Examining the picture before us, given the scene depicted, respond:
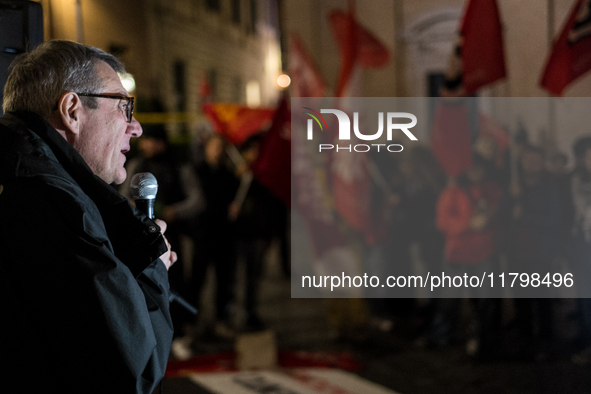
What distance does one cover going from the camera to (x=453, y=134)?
4.48m

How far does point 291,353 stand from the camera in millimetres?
4871

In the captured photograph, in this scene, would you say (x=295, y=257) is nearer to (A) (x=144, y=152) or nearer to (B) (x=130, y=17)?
(A) (x=144, y=152)

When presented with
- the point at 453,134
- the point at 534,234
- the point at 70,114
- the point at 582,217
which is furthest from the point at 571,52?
the point at 70,114

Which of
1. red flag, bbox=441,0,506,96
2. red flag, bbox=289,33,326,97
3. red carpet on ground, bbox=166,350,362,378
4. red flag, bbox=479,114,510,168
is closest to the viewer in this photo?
red flag, bbox=479,114,510,168

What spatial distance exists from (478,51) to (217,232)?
3019 mm

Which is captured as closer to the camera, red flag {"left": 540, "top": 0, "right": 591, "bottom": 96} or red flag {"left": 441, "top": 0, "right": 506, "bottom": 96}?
red flag {"left": 540, "top": 0, "right": 591, "bottom": 96}

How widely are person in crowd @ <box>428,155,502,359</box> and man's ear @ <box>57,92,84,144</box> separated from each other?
3.06 m

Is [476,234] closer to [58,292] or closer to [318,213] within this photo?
[318,213]

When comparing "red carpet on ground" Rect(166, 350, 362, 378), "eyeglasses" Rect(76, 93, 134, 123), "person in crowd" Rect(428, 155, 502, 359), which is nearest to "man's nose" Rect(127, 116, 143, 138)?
"eyeglasses" Rect(76, 93, 134, 123)

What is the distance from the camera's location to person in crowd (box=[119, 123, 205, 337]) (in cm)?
522

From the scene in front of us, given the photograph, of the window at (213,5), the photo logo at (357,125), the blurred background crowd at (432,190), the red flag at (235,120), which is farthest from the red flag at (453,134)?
the window at (213,5)

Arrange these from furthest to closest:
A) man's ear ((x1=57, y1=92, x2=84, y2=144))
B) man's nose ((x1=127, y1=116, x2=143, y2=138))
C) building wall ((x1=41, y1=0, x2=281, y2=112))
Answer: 1. building wall ((x1=41, y1=0, x2=281, y2=112))
2. man's nose ((x1=127, y1=116, x2=143, y2=138))
3. man's ear ((x1=57, y1=92, x2=84, y2=144))

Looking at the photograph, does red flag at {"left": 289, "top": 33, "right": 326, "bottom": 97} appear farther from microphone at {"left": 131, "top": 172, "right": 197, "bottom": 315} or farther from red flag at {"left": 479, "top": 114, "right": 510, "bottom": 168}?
microphone at {"left": 131, "top": 172, "right": 197, "bottom": 315}

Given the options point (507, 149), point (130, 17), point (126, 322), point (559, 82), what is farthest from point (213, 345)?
point (130, 17)
